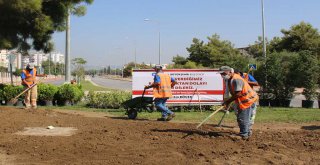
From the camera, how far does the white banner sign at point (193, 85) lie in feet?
56.3

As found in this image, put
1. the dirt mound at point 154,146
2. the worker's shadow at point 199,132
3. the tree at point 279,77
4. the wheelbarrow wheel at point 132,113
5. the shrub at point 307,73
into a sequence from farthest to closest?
1. the tree at point 279,77
2. the shrub at point 307,73
3. the wheelbarrow wheel at point 132,113
4. the worker's shadow at point 199,132
5. the dirt mound at point 154,146

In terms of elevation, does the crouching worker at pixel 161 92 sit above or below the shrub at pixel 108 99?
above

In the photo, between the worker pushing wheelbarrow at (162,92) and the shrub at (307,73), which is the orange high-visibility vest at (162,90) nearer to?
the worker pushing wheelbarrow at (162,92)

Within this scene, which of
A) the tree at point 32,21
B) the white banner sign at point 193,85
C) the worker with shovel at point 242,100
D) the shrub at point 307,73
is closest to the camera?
the worker with shovel at point 242,100

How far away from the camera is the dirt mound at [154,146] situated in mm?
7121

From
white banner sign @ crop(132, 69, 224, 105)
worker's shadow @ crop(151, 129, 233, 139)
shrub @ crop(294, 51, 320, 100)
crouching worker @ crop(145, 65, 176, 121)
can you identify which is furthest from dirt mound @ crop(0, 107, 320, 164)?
shrub @ crop(294, 51, 320, 100)

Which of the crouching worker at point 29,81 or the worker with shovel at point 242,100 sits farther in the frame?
the crouching worker at point 29,81

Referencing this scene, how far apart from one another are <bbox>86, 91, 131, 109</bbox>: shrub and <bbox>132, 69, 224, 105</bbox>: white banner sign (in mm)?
1604

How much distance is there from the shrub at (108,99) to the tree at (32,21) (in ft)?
11.2

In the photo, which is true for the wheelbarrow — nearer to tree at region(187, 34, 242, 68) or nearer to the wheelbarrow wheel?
the wheelbarrow wheel

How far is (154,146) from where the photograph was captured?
26.5 ft

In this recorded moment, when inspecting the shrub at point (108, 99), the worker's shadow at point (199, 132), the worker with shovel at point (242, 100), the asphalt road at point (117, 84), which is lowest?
the asphalt road at point (117, 84)

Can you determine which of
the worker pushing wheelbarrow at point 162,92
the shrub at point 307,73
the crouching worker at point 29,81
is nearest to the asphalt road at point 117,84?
the shrub at point 307,73

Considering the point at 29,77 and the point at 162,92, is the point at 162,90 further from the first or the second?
the point at 29,77
